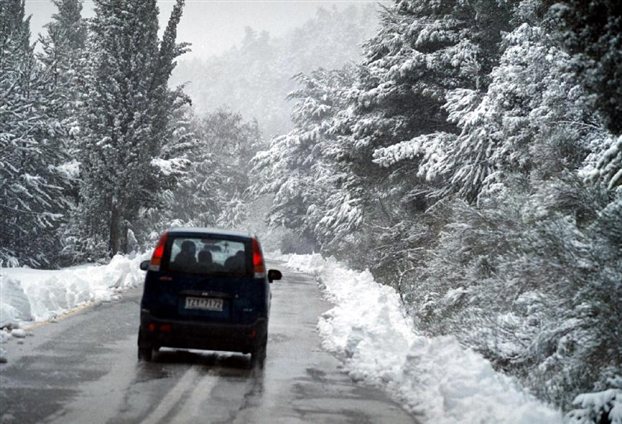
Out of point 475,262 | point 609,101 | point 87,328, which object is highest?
point 609,101

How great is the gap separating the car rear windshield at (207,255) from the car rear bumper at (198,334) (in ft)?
2.26

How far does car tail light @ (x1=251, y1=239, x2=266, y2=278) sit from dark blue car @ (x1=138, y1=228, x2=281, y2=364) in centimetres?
1

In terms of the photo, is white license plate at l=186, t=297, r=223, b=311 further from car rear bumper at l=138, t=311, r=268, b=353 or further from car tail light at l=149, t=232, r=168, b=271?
car tail light at l=149, t=232, r=168, b=271

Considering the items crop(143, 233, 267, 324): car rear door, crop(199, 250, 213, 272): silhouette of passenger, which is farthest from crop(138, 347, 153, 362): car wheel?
crop(199, 250, 213, 272): silhouette of passenger

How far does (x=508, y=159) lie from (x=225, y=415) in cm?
1037

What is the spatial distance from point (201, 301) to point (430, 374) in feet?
9.78

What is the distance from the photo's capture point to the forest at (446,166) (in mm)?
7926

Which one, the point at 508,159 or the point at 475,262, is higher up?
the point at 508,159

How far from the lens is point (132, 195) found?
31.7 meters

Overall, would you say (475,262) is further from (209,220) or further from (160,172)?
(209,220)

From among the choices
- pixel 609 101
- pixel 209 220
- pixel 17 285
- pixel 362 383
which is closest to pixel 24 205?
pixel 17 285

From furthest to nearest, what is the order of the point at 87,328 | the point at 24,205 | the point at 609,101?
1. the point at 24,205
2. the point at 87,328
3. the point at 609,101

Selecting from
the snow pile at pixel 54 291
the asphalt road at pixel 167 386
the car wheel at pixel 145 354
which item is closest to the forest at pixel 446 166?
the asphalt road at pixel 167 386

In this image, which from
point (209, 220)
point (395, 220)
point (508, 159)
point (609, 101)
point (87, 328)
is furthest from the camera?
point (209, 220)
